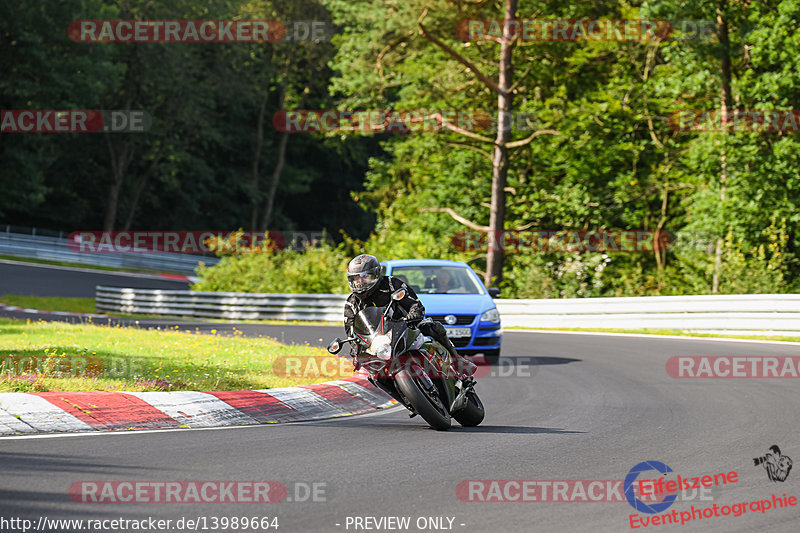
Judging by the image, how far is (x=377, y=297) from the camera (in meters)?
9.47

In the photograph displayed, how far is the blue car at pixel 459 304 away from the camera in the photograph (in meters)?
16.2

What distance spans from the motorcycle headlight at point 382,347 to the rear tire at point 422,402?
221 millimetres

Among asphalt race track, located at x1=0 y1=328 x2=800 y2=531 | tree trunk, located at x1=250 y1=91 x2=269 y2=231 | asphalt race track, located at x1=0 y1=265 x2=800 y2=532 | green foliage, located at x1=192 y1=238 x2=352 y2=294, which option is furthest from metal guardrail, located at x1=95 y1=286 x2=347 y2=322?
tree trunk, located at x1=250 y1=91 x2=269 y2=231

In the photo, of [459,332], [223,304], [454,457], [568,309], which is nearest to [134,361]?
[459,332]

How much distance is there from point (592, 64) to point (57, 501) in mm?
35954

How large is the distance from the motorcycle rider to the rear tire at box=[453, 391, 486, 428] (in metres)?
0.25

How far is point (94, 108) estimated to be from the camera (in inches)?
2549

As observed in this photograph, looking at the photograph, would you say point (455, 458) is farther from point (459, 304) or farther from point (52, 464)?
point (459, 304)

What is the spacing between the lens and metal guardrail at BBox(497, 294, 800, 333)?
2077cm

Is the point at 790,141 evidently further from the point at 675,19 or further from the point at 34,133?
the point at 34,133

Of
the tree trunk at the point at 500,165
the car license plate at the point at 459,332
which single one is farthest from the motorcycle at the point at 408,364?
the tree trunk at the point at 500,165

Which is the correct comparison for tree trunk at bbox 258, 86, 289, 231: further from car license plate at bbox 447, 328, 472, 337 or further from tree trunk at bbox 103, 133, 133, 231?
car license plate at bbox 447, 328, 472, 337

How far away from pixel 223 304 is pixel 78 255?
954 inches

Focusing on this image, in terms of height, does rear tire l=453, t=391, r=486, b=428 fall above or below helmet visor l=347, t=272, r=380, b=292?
below
